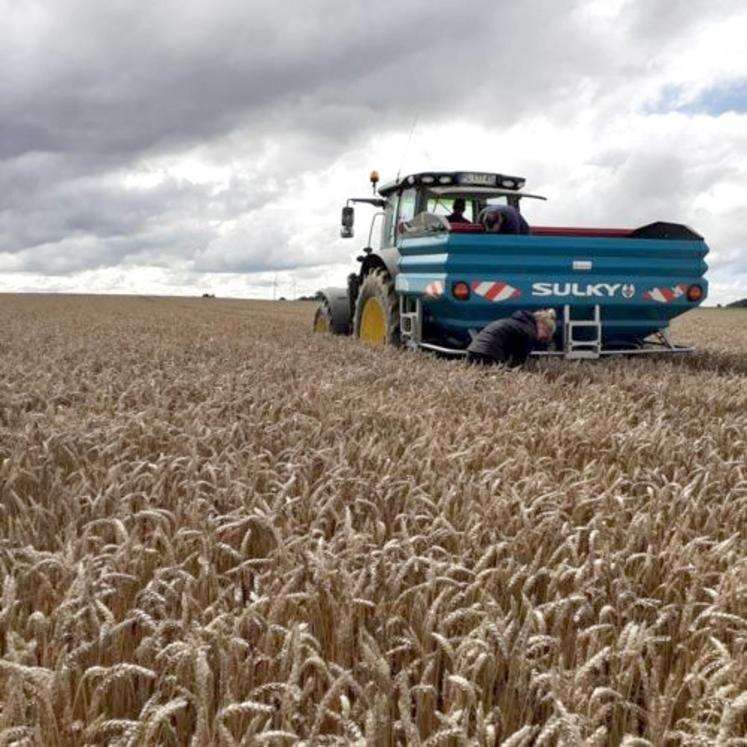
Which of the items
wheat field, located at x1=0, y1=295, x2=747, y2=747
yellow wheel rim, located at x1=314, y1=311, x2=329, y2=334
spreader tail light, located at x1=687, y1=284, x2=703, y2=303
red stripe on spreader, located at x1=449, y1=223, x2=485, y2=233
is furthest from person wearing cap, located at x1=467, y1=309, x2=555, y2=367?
yellow wheel rim, located at x1=314, y1=311, x2=329, y2=334

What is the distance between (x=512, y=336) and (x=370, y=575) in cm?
622

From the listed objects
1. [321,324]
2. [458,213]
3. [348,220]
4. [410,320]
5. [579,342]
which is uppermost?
[348,220]

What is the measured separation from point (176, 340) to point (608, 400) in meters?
8.95

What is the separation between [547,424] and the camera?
5.12 metres

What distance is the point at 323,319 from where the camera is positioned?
1444cm

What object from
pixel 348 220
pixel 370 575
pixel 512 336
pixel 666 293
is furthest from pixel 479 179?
pixel 370 575

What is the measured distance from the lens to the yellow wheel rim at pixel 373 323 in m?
11.0

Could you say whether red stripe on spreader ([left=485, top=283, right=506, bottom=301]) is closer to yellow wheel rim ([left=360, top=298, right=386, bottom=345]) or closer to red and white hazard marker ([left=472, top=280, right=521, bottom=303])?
red and white hazard marker ([left=472, top=280, right=521, bottom=303])

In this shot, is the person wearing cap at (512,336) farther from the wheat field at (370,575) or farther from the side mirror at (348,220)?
the side mirror at (348,220)

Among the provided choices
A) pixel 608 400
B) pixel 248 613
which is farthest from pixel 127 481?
pixel 608 400

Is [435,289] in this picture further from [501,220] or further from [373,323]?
[373,323]

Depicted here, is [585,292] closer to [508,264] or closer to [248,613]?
[508,264]

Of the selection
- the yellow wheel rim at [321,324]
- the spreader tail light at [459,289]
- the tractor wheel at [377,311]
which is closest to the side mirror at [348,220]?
the tractor wheel at [377,311]

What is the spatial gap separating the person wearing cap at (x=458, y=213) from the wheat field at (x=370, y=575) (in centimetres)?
514
